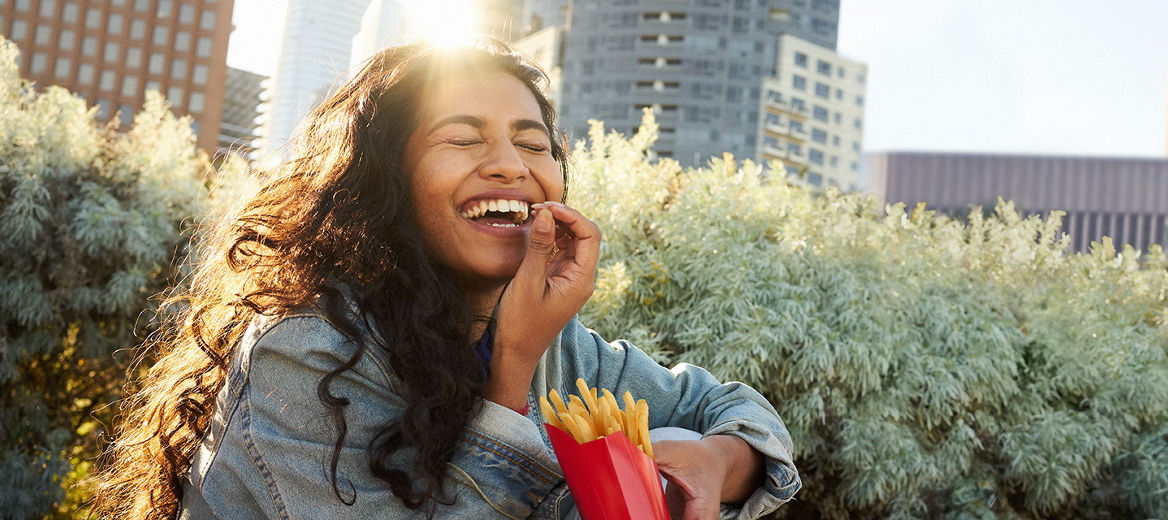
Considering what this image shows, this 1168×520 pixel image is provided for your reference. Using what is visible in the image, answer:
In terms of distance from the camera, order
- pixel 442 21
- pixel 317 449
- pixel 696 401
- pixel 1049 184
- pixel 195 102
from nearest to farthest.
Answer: pixel 317 449 → pixel 696 401 → pixel 442 21 → pixel 195 102 → pixel 1049 184

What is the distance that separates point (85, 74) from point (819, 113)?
45.3 m

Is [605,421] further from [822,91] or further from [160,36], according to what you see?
[822,91]

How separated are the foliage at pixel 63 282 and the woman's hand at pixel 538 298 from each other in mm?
4170

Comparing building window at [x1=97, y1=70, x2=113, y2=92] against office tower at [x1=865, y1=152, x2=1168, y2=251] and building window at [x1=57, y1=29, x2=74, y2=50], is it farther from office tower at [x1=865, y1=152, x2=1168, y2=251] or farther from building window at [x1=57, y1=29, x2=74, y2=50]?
office tower at [x1=865, y1=152, x2=1168, y2=251]

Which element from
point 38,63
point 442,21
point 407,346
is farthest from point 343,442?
point 38,63

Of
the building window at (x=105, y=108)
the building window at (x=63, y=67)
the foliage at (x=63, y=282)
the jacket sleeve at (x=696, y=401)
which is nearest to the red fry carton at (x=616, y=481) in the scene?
the jacket sleeve at (x=696, y=401)

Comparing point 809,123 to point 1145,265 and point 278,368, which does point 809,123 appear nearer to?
point 1145,265

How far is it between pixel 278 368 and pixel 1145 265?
5.58 metres

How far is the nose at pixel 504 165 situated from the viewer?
126cm

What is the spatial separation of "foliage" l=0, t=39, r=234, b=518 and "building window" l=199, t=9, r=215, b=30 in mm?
51381

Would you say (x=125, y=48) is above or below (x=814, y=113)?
below

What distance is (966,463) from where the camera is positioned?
153 inches

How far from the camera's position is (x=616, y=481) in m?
0.92

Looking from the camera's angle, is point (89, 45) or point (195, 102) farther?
point (89, 45)
